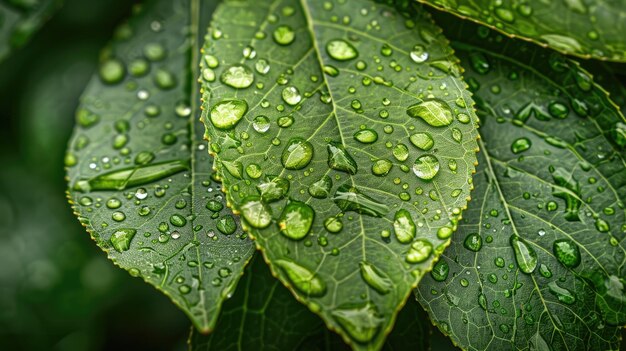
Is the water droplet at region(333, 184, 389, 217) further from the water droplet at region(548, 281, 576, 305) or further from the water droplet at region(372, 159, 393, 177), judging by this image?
the water droplet at region(548, 281, 576, 305)

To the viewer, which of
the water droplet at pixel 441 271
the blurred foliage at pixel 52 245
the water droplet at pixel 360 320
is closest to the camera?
the water droplet at pixel 360 320

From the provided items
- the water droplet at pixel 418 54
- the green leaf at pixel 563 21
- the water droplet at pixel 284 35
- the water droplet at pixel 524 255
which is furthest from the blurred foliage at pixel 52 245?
the water droplet at pixel 524 255

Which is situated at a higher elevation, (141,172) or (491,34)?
(491,34)

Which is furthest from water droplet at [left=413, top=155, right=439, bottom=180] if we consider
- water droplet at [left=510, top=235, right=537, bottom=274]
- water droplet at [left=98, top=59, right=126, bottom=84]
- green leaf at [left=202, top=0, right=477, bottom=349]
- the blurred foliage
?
the blurred foliage

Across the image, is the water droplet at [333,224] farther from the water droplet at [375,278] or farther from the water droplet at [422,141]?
the water droplet at [422,141]

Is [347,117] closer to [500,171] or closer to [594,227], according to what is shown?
[500,171]

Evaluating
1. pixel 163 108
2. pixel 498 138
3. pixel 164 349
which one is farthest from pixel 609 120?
pixel 164 349
